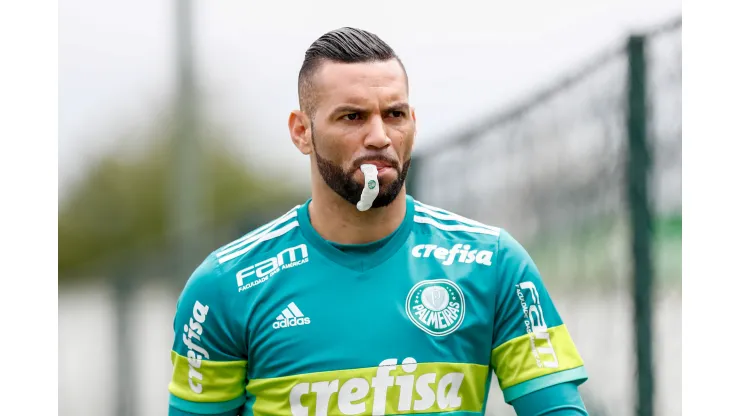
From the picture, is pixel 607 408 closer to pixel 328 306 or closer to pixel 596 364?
pixel 596 364

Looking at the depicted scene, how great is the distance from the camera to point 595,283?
5.21 m

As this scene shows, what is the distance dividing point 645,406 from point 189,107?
596cm

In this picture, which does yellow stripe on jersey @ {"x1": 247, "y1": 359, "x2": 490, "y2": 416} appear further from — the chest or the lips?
A: the lips

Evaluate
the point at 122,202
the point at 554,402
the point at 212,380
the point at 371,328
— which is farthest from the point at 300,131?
the point at 122,202

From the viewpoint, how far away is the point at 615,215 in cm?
494

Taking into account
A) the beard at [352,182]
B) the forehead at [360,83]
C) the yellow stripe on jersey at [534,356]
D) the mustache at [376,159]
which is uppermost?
the forehead at [360,83]

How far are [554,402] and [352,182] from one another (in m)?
0.96

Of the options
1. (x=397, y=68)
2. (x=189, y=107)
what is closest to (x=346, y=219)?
(x=397, y=68)

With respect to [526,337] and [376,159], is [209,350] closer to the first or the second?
[376,159]

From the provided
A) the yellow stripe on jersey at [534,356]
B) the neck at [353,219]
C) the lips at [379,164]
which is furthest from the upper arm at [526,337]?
the lips at [379,164]

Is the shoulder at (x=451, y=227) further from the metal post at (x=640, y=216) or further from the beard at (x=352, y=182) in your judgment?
the metal post at (x=640, y=216)

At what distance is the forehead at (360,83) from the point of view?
10.6 ft

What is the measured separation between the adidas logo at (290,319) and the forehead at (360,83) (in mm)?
700

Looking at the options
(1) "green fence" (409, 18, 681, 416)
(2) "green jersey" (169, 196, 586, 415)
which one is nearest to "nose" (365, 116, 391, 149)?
(2) "green jersey" (169, 196, 586, 415)
